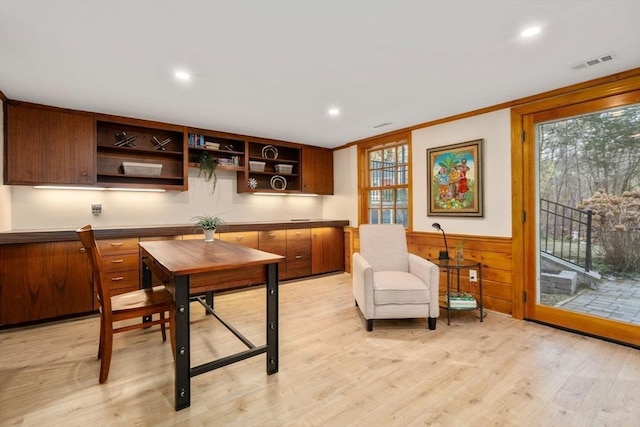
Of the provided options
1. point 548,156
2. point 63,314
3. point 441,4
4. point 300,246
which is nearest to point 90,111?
point 63,314

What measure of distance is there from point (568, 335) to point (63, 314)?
485 centimetres

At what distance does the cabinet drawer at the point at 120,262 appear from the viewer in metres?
3.34

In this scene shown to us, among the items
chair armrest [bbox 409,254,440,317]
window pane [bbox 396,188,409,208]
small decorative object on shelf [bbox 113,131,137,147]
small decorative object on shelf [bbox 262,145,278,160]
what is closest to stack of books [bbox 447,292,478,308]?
chair armrest [bbox 409,254,440,317]

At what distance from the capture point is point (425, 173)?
4078mm

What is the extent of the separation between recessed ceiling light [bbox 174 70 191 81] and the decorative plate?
2619mm

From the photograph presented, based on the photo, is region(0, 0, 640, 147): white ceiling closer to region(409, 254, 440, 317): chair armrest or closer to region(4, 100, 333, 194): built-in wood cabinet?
region(4, 100, 333, 194): built-in wood cabinet

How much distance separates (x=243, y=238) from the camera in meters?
4.26

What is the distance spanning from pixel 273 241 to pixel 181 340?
2.79m

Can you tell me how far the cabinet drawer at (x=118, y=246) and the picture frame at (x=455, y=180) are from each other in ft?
11.7

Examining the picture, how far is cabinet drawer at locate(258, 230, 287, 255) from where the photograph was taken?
4.44 meters

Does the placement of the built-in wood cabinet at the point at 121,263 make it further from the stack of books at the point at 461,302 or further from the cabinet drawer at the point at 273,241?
the stack of books at the point at 461,302

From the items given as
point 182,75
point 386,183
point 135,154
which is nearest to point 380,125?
point 386,183

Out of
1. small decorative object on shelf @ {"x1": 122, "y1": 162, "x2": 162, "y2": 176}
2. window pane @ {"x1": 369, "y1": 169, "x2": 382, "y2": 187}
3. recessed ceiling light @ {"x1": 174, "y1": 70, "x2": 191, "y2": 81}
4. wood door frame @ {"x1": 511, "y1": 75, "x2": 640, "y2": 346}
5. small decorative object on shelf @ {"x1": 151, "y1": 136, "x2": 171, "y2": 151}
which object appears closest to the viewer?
recessed ceiling light @ {"x1": 174, "y1": 70, "x2": 191, "y2": 81}

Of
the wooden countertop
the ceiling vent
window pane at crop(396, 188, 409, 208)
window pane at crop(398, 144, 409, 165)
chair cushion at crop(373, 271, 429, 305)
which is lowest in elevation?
chair cushion at crop(373, 271, 429, 305)
